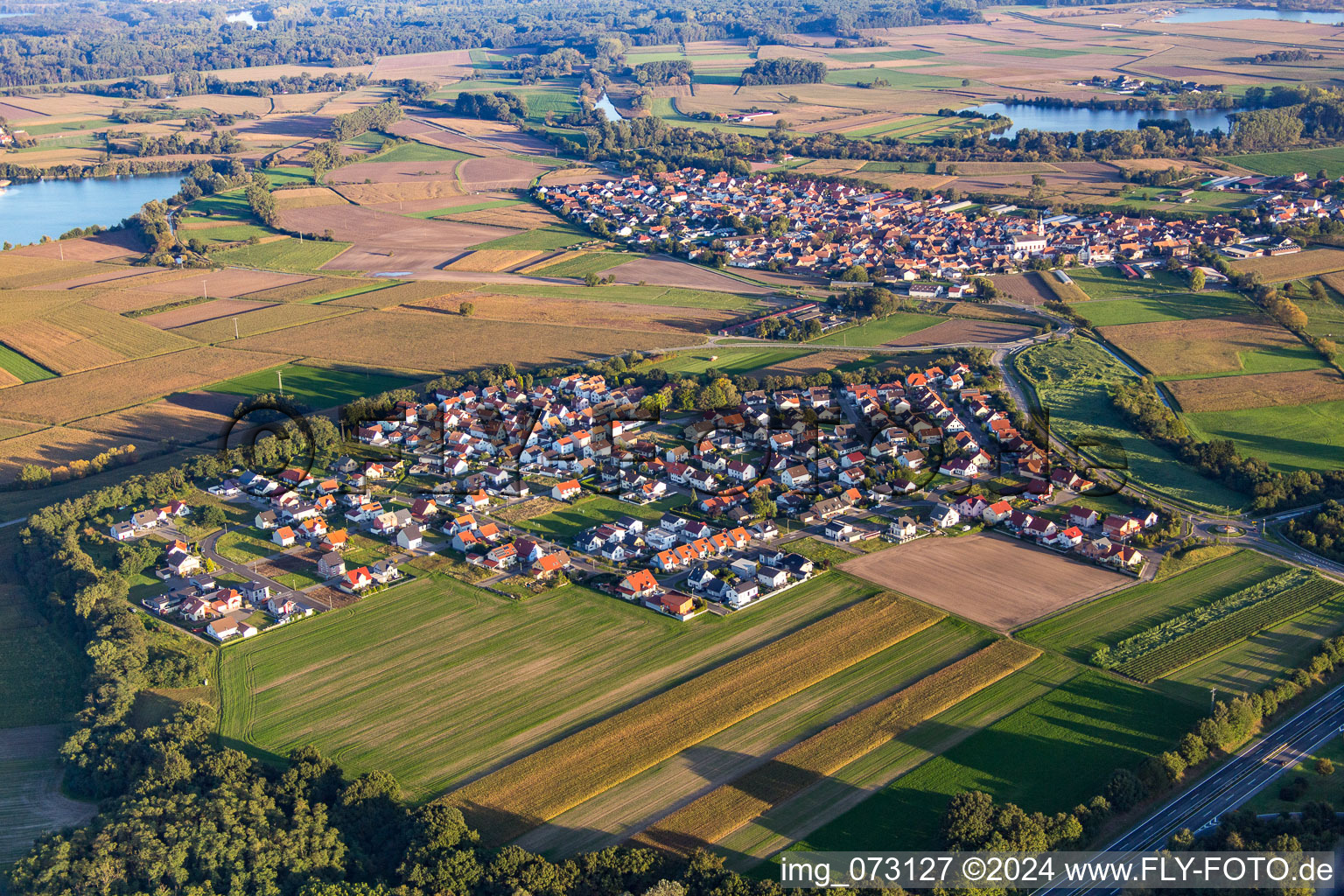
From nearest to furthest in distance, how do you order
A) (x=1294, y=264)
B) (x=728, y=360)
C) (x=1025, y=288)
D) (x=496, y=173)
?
(x=728, y=360)
(x=1025, y=288)
(x=1294, y=264)
(x=496, y=173)

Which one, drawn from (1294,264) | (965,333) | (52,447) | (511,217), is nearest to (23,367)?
(52,447)

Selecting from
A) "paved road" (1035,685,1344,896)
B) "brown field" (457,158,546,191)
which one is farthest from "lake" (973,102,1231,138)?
"paved road" (1035,685,1344,896)

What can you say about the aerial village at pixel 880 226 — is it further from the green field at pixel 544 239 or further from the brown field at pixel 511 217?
the green field at pixel 544 239

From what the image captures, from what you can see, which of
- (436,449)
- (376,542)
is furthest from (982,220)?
(376,542)

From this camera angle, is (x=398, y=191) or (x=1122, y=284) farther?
(x=398, y=191)

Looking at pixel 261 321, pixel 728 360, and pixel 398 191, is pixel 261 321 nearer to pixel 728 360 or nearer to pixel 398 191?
pixel 728 360

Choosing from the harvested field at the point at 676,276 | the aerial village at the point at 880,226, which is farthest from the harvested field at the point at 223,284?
the aerial village at the point at 880,226

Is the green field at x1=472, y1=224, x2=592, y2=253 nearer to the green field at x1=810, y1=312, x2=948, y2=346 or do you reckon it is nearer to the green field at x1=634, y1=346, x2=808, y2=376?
the green field at x1=634, y1=346, x2=808, y2=376
